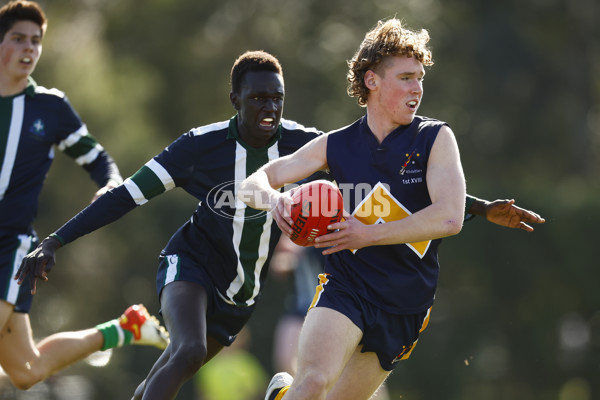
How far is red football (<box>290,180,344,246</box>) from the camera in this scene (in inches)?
183

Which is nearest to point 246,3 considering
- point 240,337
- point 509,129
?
point 509,129

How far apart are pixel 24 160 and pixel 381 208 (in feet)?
8.90

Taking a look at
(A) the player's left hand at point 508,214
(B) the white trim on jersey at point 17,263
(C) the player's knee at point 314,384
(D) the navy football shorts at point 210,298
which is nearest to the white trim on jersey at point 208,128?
(D) the navy football shorts at point 210,298

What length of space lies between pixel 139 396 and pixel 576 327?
10683 millimetres

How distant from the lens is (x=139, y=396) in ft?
19.0

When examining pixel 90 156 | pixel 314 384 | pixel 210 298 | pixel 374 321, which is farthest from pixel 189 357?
pixel 90 156

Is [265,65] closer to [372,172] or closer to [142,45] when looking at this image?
[372,172]

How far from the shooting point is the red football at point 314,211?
466 centimetres

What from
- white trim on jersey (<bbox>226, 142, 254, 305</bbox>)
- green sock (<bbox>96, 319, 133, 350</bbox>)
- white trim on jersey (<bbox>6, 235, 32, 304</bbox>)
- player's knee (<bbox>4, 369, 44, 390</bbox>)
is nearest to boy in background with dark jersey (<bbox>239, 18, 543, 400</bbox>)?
white trim on jersey (<bbox>226, 142, 254, 305</bbox>)

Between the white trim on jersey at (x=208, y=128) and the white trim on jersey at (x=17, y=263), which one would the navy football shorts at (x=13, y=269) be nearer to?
the white trim on jersey at (x=17, y=263)

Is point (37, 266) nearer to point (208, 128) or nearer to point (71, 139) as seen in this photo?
point (208, 128)

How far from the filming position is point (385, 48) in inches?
202

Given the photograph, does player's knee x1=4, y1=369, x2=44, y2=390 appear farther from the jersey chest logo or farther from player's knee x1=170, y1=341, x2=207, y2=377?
the jersey chest logo

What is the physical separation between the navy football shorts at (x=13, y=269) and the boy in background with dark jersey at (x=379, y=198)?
78.1 inches
